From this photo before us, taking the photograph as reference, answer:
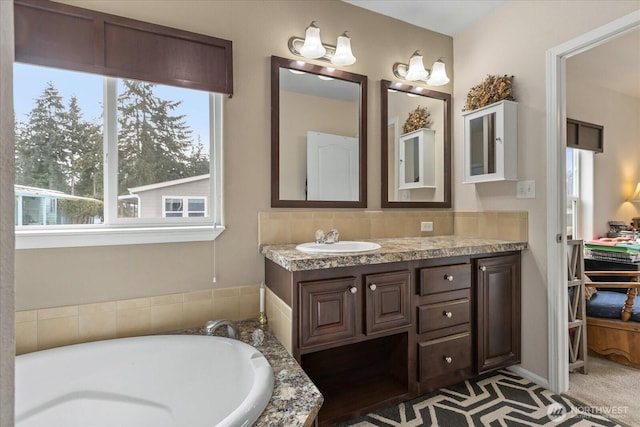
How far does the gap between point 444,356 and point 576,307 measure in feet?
3.63

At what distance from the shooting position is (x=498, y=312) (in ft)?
6.87

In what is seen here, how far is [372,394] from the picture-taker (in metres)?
1.80

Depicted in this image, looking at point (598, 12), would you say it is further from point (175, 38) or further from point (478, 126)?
point (175, 38)

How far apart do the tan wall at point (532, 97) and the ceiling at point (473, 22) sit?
194 mm

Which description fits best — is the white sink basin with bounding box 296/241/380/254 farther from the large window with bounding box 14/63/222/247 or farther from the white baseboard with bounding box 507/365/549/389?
the white baseboard with bounding box 507/365/549/389

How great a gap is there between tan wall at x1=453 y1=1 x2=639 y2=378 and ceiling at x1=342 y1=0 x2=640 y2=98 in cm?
19

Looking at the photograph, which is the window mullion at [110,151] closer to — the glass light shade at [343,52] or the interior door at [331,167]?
the interior door at [331,167]

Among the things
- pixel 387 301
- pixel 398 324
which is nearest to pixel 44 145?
pixel 387 301

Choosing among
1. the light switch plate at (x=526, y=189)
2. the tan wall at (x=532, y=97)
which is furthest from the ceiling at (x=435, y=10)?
the light switch plate at (x=526, y=189)

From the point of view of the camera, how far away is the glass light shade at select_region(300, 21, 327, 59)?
6.60 ft

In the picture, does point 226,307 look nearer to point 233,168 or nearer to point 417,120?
point 233,168

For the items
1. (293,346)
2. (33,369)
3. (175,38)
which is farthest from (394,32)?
(33,369)

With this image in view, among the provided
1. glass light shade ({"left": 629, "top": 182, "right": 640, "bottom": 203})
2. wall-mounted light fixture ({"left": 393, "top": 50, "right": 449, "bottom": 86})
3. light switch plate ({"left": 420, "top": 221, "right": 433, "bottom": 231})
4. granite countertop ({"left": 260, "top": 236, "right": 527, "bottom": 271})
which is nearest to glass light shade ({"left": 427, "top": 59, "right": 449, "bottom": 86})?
wall-mounted light fixture ({"left": 393, "top": 50, "right": 449, "bottom": 86})

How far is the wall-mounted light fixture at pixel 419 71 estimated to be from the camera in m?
2.43
